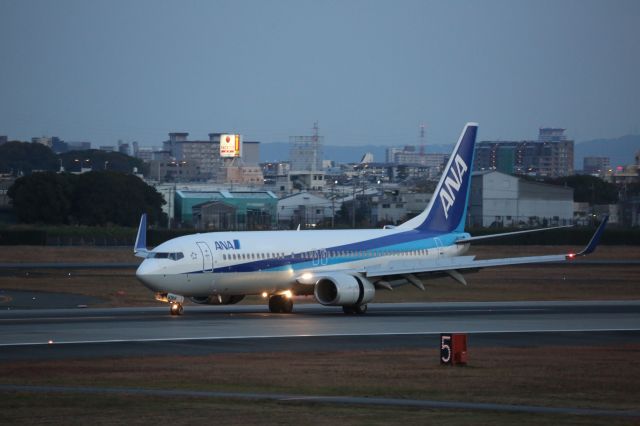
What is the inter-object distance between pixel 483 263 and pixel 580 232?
58.8 meters

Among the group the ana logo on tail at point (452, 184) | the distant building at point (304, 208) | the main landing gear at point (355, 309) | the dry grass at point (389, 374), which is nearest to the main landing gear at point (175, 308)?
the main landing gear at point (355, 309)

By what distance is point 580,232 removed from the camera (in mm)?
108875

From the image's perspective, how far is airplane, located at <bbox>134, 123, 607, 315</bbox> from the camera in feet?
163

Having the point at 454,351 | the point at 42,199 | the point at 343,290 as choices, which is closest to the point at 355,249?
the point at 343,290

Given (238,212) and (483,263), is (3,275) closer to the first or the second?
(483,263)

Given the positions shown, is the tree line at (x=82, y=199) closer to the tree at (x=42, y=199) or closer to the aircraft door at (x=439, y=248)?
the tree at (x=42, y=199)

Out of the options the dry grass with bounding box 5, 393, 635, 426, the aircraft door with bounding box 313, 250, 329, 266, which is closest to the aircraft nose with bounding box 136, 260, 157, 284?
the aircraft door with bounding box 313, 250, 329, 266

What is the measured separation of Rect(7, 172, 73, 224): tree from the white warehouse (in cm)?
4995

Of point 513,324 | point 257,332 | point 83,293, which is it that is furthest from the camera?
point 83,293

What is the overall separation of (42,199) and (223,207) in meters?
30.3

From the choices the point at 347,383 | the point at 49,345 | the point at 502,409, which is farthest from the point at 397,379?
the point at 49,345

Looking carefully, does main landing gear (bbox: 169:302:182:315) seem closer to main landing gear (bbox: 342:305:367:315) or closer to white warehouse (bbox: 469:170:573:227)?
main landing gear (bbox: 342:305:367:315)

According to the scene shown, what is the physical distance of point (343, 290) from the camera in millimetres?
50719

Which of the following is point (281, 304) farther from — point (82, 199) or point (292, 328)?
point (82, 199)
